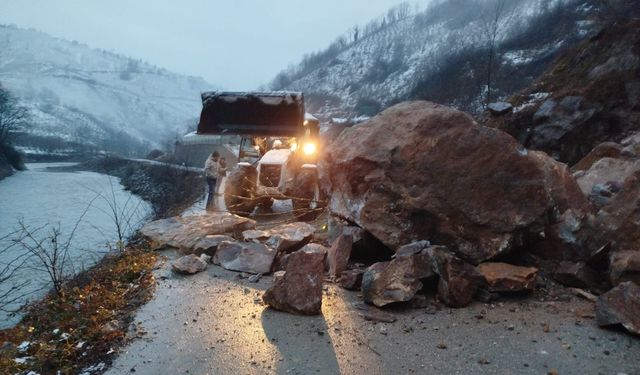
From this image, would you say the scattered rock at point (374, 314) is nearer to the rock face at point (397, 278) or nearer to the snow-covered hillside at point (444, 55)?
the rock face at point (397, 278)

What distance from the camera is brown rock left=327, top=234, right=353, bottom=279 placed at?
5.30 meters

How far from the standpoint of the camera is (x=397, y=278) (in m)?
4.36

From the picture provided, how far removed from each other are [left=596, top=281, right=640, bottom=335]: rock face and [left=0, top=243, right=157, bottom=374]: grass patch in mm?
4320

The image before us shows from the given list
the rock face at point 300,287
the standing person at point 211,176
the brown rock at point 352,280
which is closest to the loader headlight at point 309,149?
the standing person at point 211,176

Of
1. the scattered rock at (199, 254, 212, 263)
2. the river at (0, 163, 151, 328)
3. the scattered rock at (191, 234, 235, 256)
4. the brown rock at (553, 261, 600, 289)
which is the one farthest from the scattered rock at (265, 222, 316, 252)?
the river at (0, 163, 151, 328)

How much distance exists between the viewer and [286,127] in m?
10.0

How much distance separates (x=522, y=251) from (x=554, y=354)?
1935 mm

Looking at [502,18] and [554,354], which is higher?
[502,18]

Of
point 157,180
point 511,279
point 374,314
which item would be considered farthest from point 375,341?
point 157,180

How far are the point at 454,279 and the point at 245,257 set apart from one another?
9.40ft

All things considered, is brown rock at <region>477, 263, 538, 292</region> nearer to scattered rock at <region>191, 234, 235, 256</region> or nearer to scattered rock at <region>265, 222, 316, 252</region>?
scattered rock at <region>265, 222, 316, 252</region>

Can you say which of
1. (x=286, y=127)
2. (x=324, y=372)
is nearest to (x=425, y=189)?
(x=324, y=372)

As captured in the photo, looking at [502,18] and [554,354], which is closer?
[554,354]

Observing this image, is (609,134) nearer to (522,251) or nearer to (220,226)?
(522,251)
